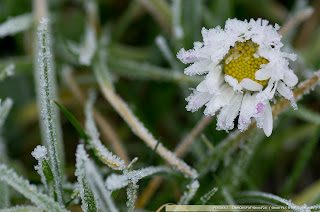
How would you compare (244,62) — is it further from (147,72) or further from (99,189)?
(147,72)

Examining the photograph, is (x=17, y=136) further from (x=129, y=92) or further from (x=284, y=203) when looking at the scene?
(x=284, y=203)

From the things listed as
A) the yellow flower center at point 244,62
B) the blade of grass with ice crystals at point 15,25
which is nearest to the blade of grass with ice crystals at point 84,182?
the yellow flower center at point 244,62

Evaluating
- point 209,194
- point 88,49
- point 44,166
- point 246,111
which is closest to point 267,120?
point 246,111

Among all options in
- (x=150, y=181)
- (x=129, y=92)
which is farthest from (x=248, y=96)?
(x=129, y=92)

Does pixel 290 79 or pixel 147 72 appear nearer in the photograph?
pixel 290 79

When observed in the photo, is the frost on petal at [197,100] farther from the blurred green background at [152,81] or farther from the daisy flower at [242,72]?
the blurred green background at [152,81]

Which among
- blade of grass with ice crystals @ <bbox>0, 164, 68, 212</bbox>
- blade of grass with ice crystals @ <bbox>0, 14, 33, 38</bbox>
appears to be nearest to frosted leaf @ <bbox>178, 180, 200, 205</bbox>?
blade of grass with ice crystals @ <bbox>0, 164, 68, 212</bbox>

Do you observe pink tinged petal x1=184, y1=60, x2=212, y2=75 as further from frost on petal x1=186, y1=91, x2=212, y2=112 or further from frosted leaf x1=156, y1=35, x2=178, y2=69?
frosted leaf x1=156, y1=35, x2=178, y2=69
